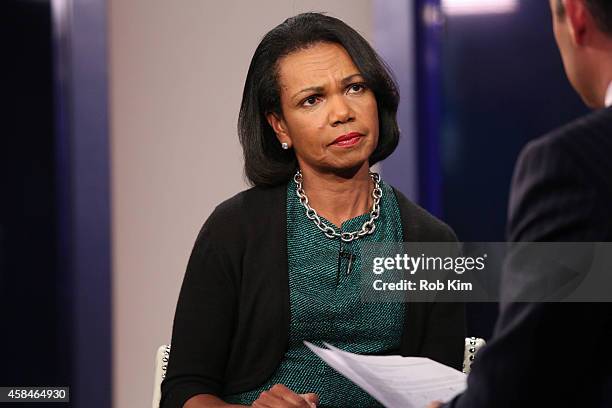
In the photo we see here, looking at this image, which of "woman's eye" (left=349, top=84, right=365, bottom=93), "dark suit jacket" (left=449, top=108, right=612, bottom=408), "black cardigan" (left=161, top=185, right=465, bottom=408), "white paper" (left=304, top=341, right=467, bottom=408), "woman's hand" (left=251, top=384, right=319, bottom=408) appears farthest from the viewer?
"woman's eye" (left=349, top=84, right=365, bottom=93)

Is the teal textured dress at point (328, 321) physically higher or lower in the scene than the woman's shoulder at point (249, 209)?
lower

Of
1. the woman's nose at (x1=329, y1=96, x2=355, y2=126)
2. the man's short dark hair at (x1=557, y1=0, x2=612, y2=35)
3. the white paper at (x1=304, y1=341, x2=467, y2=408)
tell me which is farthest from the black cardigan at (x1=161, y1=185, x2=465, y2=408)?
the man's short dark hair at (x1=557, y1=0, x2=612, y2=35)

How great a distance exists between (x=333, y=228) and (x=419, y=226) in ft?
0.64

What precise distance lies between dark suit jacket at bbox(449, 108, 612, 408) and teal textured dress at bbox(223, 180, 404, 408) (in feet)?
3.12

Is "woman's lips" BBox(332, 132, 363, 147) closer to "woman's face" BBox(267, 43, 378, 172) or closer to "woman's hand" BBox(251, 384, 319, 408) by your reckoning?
"woman's face" BBox(267, 43, 378, 172)

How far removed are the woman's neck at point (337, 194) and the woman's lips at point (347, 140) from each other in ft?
0.28

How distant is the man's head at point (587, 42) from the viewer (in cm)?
107

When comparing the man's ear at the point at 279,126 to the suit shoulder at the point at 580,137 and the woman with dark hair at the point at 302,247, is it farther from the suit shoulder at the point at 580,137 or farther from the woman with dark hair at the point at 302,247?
the suit shoulder at the point at 580,137

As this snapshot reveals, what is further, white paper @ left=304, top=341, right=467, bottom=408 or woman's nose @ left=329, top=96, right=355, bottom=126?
woman's nose @ left=329, top=96, right=355, bottom=126

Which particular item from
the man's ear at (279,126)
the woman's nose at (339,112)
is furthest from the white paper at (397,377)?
the man's ear at (279,126)

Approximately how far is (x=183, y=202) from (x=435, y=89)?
2.92 feet

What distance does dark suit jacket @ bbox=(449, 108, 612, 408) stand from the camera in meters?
1.00

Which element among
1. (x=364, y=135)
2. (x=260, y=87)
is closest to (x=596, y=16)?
(x=364, y=135)

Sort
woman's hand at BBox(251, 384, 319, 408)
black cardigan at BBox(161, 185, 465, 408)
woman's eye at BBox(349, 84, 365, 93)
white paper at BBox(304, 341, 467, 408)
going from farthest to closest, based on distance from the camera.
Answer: woman's eye at BBox(349, 84, 365, 93)
black cardigan at BBox(161, 185, 465, 408)
woman's hand at BBox(251, 384, 319, 408)
white paper at BBox(304, 341, 467, 408)
